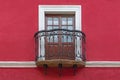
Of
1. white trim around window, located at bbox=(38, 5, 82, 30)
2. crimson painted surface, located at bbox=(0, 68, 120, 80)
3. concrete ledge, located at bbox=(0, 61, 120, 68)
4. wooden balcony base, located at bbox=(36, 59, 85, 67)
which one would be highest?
white trim around window, located at bbox=(38, 5, 82, 30)

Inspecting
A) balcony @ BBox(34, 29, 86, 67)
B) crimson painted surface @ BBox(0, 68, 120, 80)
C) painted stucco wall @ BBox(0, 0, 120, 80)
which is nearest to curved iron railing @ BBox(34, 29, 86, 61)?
balcony @ BBox(34, 29, 86, 67)

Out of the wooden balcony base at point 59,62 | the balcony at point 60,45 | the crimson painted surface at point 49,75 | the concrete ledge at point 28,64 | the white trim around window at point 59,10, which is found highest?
the white trim around window at point 59,10

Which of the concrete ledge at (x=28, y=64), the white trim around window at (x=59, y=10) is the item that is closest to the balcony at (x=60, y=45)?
the concrete ledge at (x=28, y=64)

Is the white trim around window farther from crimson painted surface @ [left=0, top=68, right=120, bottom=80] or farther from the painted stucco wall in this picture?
crimson painted surface @ [left=0, top=68, right=120, bottom=80]

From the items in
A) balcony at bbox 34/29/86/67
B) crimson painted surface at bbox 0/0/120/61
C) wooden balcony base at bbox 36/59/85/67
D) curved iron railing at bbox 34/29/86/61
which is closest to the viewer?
wooden balcony base at bbox 36/59/85/67

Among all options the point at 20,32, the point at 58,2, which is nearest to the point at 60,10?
the point at 58,2

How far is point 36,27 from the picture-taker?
17906 millimetres

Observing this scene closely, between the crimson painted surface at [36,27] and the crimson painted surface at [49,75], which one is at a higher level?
the crimson painted surface at [36,27]

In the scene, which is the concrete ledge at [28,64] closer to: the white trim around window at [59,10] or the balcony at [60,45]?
the balcony at [60,45]

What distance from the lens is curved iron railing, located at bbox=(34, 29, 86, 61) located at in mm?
17516

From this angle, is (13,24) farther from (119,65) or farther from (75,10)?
(119,65)

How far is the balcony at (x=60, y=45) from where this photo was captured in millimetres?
17391

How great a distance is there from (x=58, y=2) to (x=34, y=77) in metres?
2.45

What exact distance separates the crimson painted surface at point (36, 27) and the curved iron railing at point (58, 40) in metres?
0.24
